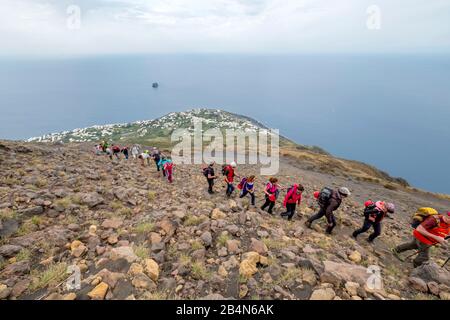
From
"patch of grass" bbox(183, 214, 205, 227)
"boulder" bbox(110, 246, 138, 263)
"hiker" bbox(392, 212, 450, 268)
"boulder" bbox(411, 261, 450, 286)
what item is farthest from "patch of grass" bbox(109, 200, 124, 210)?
"hiker" bbox(392, 212, 450, 268)

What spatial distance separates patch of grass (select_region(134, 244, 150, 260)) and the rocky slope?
→ 0.03m

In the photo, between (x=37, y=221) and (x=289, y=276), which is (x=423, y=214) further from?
(x=37, y=221)

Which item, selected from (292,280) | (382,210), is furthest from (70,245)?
(382,210)

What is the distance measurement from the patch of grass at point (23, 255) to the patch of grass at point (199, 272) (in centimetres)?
425

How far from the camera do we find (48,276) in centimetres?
554

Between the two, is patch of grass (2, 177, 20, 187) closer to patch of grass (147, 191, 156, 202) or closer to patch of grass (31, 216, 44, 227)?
patch of grass (31, 216, 44, 227)

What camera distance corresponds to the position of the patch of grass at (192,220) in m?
8.41

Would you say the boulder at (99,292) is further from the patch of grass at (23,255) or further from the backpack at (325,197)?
the backpack at (325,197)

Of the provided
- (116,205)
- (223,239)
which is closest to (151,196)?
(116,205)

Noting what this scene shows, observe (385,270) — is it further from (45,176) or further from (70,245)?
(45,176)

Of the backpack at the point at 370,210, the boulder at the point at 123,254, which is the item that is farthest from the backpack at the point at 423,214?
the boulder at the point at 123,254

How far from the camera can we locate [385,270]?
7559 mm

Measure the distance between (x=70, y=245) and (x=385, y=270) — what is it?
30.9 ft

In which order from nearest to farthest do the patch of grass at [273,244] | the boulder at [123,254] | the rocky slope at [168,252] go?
1. the rocky slope at [168,252]
2. the boulder at [123,254]
3. the patch of grass at [273,244]
